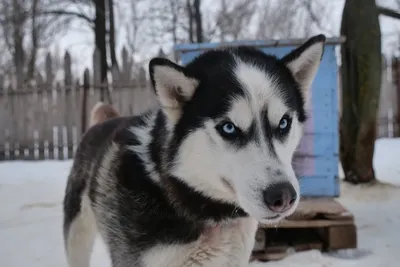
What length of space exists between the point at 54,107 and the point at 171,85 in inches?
287

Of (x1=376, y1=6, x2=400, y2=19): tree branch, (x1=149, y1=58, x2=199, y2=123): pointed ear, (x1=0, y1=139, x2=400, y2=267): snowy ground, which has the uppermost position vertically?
(x1=376, y1=6, x2=400, y2=19): tree branch

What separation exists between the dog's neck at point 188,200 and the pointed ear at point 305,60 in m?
0.56

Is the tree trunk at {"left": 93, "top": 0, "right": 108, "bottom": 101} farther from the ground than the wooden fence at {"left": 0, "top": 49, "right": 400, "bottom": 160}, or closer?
farther from the ground

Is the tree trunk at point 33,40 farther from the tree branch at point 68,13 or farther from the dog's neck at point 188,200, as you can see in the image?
the dog's neck at point 188,200

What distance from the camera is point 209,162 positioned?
157cm

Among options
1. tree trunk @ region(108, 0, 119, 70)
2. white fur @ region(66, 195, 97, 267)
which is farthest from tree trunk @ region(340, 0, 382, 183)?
tree trunk @ region(108, 0, 119, 70)

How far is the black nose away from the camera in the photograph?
1.33 meters

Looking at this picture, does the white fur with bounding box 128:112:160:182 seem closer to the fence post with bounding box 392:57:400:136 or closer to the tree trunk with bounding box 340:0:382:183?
the tree trunk with bounding box 340:0:382:183

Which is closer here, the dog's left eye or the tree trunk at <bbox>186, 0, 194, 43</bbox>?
the dog's left eye

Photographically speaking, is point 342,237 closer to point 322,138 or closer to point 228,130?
point 322,138

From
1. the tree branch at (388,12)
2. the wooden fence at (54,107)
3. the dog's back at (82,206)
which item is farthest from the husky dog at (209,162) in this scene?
the wooden fence at (54,107)

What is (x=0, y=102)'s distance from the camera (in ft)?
27.9

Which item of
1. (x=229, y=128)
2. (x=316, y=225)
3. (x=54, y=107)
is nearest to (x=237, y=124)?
(x=229, y=128)

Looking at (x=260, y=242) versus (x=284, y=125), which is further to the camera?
(x=260, y=242)
